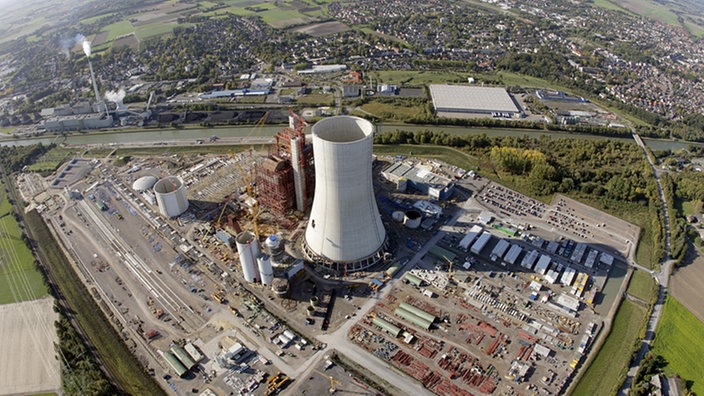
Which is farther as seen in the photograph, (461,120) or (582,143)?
(461,120)

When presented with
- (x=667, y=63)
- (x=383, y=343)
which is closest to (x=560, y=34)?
(x=667, y=63)

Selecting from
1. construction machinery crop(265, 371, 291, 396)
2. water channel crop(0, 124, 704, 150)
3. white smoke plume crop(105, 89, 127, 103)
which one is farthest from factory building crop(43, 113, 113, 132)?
construction machinery crop(265, 371, 291, 396)

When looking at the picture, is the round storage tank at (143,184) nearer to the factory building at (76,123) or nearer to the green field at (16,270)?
the green field at (16,270)

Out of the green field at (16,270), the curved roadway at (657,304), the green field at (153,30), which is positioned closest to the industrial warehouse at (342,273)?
the curved roadway at (657,304)

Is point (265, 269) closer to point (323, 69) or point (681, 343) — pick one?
point (681, 343)

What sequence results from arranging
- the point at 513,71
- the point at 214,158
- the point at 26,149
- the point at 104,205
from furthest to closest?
the point at 513,71, the point at 26,149, the point at 214,158, the point at 104,205

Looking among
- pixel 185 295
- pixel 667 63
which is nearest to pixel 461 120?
pixel 185 295

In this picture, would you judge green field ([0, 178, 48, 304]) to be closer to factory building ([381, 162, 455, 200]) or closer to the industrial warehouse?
the industrial warehouse

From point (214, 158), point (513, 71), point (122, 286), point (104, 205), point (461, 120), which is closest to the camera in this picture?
point (122, 286)

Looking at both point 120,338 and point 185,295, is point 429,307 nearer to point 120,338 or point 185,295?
point 185,295
